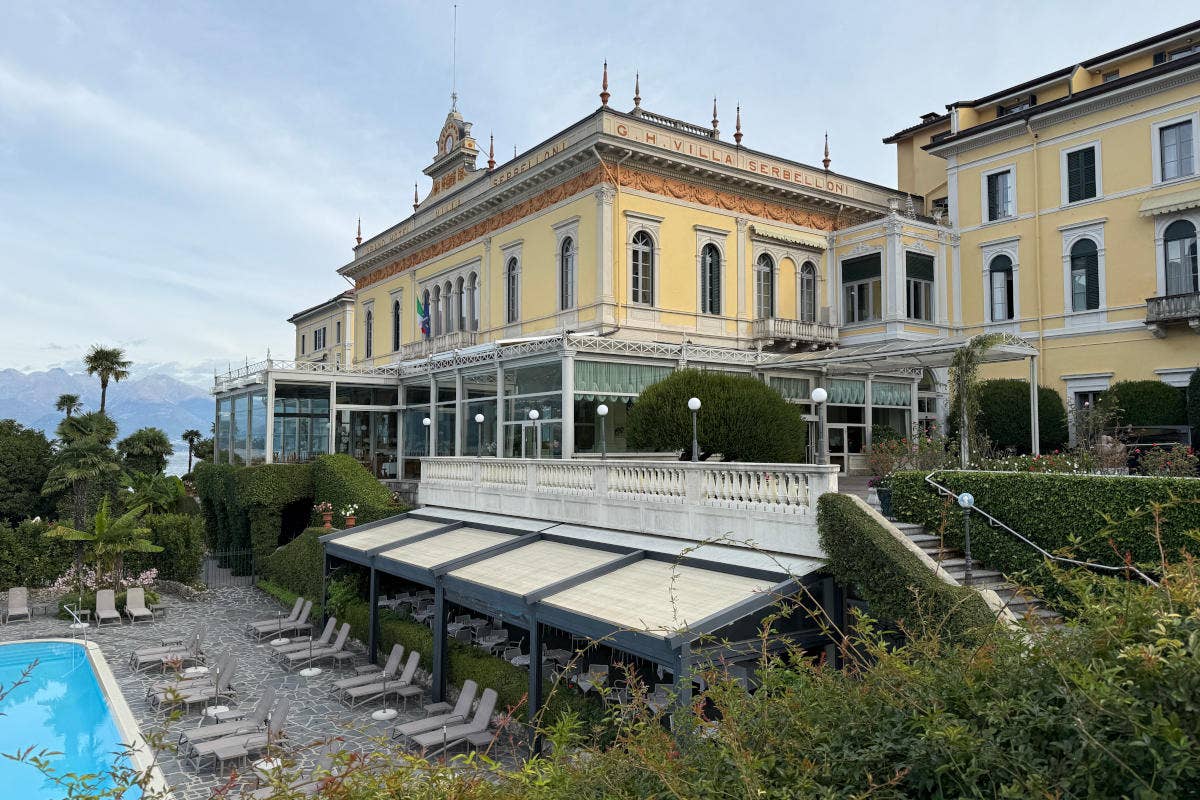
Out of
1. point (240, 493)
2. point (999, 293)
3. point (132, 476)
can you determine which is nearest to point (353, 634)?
point (240, 493)

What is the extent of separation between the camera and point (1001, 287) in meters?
28.5

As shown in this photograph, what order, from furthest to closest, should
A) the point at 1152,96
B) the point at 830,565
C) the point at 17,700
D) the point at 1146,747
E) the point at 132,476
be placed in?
1. the point at 132,476
2. the point at 1152,96
3. the point at 17,700
4. the point at 830,565
5. the point at 1146,747

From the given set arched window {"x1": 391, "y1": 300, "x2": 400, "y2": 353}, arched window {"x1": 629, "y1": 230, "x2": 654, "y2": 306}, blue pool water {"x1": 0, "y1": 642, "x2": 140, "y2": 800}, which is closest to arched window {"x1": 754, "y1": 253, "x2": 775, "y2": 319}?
arched window {"x1": 629, "y1": 230, "x2": 654, "y2": 306}

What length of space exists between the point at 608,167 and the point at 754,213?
6224mm

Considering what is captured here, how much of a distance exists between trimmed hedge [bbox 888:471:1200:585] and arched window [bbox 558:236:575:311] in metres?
16.7

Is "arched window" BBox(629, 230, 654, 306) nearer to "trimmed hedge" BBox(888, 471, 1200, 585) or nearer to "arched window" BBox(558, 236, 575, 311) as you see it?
"arched window" BBox(558, 236, 575, 311)

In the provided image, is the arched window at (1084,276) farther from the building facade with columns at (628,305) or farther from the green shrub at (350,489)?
the green shrub at (350,489)

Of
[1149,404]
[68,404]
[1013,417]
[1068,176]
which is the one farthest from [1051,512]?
[68,404]

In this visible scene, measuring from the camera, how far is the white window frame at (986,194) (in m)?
28.1

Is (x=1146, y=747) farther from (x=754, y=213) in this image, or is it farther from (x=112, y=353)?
(x=112, y=353)

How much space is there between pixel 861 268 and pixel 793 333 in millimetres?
4120

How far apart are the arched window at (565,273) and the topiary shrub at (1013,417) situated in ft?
43.6

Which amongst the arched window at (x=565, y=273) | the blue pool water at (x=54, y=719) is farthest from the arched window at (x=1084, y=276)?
the blue pool water at (x=54, y=719)

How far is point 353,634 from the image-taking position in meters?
17.4
